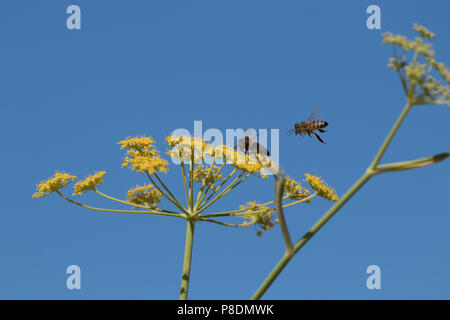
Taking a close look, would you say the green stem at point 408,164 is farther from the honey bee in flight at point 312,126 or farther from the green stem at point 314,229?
the honey bee in flight at point 312,126

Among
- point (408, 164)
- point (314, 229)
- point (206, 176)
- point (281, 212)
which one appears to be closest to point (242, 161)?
point (206, 176)

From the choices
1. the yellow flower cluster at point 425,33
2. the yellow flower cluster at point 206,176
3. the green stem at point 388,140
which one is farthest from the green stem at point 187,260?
the yellow flower cluster at point 425,33

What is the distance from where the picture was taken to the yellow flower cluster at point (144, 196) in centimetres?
793

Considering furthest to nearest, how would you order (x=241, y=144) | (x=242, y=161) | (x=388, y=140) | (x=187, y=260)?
(x=241, y=144)
(x=242, y=161)
(x=187, y=260)
(x=388, y=140)

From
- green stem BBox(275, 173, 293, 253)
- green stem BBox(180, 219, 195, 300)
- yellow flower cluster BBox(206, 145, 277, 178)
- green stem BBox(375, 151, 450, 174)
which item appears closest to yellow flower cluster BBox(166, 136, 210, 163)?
yellow flower cluster BBox(206, 145, 277, 178)

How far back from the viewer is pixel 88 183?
800cm

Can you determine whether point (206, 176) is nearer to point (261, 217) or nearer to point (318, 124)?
point (261, 217)

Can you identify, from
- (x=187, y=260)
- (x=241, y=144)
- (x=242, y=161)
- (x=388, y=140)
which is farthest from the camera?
(x=241, y=144)

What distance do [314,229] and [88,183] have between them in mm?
4931

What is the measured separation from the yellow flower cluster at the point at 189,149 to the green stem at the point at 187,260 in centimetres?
103

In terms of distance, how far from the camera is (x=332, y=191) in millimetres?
7992

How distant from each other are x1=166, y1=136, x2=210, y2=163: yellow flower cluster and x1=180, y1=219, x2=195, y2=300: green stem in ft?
3.39
